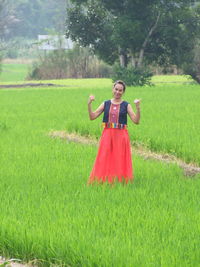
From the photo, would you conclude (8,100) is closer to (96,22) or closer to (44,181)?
(96,22)

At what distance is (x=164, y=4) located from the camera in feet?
125

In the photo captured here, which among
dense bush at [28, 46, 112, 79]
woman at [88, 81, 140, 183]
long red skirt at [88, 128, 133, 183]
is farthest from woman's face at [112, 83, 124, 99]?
dense bush at [28, 46, 112, 79]

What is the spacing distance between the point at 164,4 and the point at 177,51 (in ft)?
8.09

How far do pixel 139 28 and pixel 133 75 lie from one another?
2548mm

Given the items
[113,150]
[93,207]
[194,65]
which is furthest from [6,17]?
[93,207]

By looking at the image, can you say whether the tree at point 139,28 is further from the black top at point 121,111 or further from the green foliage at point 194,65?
the black top at point 121,111

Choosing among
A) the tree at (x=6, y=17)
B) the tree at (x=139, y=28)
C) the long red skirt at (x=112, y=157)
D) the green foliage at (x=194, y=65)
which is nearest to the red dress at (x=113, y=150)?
the long red skirt at (x=112, y=157)

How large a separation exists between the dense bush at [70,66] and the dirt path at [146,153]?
33817 millimetres

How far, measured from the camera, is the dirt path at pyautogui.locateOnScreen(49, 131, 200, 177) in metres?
10.5

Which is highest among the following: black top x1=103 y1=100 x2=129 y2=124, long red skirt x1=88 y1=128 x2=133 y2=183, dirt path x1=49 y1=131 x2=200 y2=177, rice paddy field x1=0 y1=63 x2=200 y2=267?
black top x1=103 y1=100 x2=129 y2=124

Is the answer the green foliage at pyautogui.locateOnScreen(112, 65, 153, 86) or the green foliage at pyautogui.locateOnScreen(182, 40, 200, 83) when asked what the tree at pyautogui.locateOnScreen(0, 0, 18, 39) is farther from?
the green foliage at pyautogui.locateOnScreen(112, 65, 153, 86)

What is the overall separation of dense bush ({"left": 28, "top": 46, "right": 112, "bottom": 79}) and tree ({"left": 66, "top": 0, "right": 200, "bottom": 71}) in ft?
32.6

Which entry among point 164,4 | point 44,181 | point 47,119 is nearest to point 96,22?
point 164,4

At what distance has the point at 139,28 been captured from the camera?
3650cm
